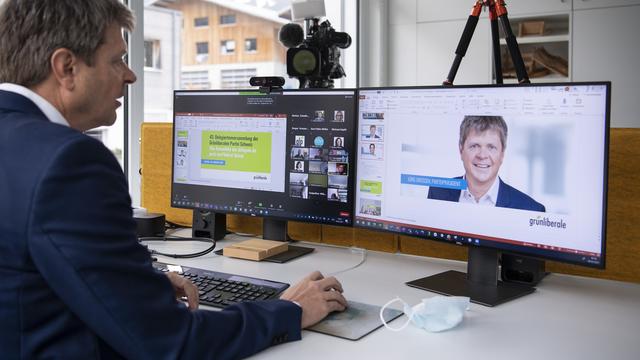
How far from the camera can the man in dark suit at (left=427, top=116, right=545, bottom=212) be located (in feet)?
3.92

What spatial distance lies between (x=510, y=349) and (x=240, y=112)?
3.12 ft

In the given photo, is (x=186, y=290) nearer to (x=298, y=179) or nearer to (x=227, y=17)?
(x=298, y=179)

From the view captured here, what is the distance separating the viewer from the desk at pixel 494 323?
0.96 m

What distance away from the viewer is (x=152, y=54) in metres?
2.73

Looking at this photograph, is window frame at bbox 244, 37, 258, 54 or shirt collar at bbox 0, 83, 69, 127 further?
window frame at bbox 244, 37, 258, 54

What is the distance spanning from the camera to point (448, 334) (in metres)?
1.04

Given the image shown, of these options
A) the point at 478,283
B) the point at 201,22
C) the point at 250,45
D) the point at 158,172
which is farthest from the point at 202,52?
the point at 478,283

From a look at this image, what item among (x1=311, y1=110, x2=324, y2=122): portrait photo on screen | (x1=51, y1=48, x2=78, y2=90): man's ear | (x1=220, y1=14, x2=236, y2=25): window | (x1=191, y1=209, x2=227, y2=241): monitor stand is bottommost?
(x1=191, y1=209, x2=227, y2=241): monitor stand

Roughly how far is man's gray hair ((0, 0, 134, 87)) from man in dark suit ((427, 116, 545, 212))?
2.37 feet

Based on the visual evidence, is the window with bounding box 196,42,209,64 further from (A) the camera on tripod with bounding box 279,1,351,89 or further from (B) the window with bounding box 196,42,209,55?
(A) the camera on tripod with bounding box 279,1,351,89

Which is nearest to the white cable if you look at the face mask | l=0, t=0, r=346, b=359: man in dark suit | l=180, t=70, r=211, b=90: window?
the face mask

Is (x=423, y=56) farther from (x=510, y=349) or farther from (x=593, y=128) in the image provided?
(x=510, y=349)

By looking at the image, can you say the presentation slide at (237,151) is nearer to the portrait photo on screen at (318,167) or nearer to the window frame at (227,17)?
the portrait photo on screen at (318,167)

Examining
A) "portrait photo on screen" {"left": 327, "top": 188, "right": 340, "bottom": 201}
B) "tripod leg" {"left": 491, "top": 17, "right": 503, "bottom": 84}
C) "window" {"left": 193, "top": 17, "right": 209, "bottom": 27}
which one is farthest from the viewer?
"window" {"left": 193, "top": 17, "right": 209, "bottom": 27}
